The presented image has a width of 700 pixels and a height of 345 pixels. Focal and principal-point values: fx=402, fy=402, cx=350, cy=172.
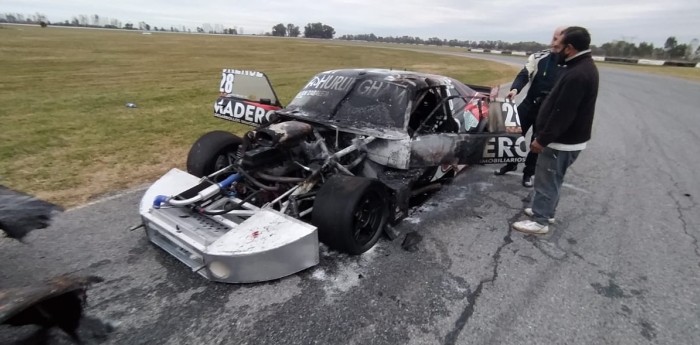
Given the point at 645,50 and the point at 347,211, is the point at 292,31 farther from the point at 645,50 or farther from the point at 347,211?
the point at 347,211

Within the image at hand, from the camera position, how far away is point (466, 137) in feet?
13.8

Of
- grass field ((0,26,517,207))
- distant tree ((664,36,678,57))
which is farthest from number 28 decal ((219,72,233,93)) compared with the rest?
distant tree ((664,36,678,57))

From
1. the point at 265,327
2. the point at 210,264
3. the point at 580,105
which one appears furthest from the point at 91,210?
the point at 580,105

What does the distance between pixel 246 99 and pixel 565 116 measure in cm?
335

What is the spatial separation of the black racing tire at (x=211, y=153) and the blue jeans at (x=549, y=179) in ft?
10.0

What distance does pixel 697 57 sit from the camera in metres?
49.1

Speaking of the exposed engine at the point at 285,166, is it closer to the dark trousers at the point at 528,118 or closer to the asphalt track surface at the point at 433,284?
the asphalt track surface at the point at 433,284

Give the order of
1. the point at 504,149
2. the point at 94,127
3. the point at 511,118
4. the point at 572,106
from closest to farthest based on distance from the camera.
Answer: the point at 572,106
the point at 504,149
the point at 511,118
the point at 94,127

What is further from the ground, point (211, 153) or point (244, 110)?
point (244, 110)

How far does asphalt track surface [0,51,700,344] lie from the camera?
8.03ft

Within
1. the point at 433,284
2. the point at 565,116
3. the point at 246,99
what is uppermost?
the point at 565,116

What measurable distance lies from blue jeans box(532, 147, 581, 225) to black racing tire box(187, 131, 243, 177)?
3.06m

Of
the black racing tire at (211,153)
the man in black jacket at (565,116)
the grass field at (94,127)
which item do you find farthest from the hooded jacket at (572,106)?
the grass field at (94,127)

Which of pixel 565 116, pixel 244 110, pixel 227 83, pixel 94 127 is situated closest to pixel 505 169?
pixel 565 116
